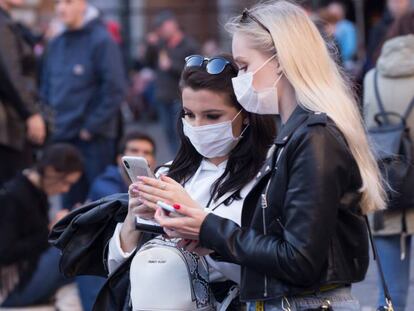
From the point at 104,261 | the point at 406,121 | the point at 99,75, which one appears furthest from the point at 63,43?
the point at 104,261

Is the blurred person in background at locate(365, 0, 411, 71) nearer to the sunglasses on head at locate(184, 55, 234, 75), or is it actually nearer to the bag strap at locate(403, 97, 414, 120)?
the bag strap at locate(403, 97, 414, 120)

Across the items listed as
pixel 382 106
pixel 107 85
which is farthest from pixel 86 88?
pixel 382 106

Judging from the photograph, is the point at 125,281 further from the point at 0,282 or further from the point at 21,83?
the point at 21,83

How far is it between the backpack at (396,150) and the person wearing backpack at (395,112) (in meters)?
0.01

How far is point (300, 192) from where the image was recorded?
2.81 metres

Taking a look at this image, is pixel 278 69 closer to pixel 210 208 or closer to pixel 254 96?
pixel 254 96

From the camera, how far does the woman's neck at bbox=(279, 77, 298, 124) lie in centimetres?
305

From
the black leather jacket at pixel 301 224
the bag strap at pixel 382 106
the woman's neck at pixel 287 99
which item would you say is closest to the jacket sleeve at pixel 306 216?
the black leather jacket at pixel 301 224

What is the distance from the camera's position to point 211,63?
3432 millimetres

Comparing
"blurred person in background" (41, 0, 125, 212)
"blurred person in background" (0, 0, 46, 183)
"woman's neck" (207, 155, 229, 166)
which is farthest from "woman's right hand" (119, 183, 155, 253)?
"blurred person in background" (41, 0, 125, 212)

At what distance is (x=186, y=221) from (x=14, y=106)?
4.26 metres

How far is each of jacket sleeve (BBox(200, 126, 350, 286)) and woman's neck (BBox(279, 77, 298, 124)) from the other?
0.22m

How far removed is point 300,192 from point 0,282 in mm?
3596

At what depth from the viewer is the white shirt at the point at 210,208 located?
3.26m
